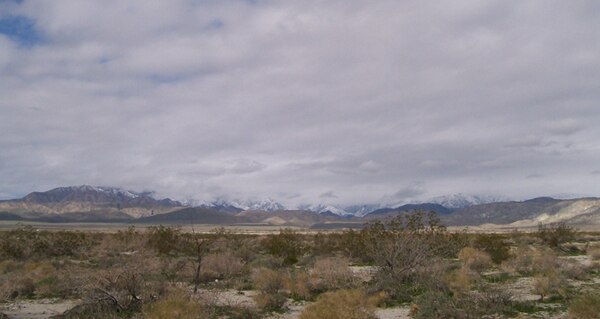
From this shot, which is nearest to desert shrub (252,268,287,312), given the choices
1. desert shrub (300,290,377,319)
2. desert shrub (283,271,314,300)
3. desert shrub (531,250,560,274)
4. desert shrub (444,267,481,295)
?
desert shrub (283,271,314,300)

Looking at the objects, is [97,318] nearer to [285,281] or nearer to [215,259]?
[285,281]

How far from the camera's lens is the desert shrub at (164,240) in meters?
42.6

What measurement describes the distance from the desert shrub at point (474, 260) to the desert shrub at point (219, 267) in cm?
1352

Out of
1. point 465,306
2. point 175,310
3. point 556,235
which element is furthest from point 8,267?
point 556,235

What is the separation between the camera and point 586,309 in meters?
14.5

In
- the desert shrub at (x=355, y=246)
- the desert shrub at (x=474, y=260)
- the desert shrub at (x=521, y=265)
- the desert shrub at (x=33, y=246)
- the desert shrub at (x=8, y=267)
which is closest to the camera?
the desert shrub at (x=521, y=265)

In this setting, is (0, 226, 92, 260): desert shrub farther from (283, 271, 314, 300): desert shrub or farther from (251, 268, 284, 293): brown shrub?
(283, 271, 314, 300): desert shrub

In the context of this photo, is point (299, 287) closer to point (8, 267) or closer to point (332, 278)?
point (332, 278)

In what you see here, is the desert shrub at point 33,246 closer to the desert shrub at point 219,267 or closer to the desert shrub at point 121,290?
the desert shrub at point 219,267

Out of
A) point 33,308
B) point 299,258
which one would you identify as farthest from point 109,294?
point 299,258

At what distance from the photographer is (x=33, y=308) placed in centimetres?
2009

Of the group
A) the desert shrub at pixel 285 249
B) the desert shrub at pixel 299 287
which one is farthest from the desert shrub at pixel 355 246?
the desert shrub at pixel 299 287

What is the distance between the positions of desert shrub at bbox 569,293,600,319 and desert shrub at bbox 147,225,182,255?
3301 cm

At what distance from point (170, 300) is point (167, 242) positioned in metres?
28.8
